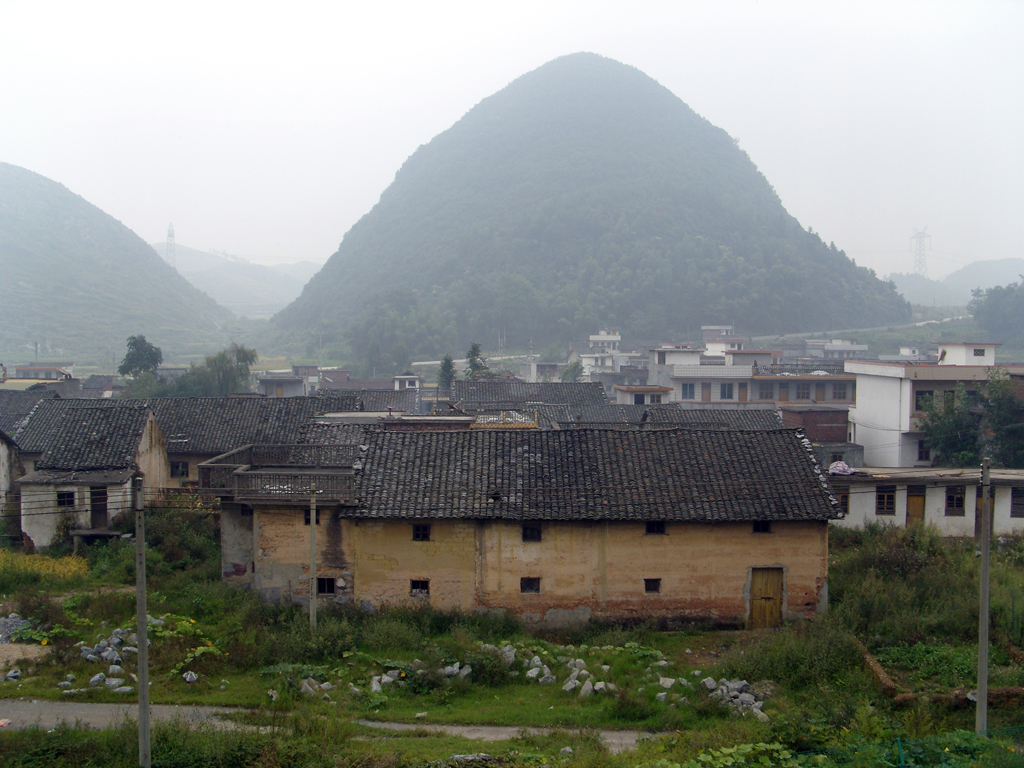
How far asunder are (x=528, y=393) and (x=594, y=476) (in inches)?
1013

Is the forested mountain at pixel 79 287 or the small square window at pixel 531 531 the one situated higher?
A: the forested mountain at pixel 79 287

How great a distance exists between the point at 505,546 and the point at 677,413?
18.6 m

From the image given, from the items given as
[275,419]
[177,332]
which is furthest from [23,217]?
[275,419]

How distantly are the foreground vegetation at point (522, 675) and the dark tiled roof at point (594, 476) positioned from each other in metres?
2.31

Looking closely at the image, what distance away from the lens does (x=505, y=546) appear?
1720 centimetres

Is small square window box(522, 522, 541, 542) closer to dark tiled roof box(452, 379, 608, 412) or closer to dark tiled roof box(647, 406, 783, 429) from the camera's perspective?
dark tiled roof box(647, 406, 783, 429)

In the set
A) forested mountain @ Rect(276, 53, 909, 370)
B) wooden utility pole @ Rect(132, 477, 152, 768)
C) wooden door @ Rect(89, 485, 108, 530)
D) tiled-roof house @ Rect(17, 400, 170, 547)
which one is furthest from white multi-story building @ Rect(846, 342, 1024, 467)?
forested mountain @ Rect(276, 53, 909, 370)

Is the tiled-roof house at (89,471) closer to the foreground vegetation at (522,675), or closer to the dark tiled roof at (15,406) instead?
the foreground vegetation at (522,675)

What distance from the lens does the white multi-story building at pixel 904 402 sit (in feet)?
105

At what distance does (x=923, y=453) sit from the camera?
32.0 metres

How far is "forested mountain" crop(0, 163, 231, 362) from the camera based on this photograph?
120 meters

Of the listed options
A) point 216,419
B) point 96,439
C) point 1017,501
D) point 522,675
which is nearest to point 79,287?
point 216,419

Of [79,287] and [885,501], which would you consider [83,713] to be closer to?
[885,501]

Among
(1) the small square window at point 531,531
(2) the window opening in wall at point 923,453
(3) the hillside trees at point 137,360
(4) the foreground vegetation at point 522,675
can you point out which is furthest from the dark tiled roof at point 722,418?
(3) the hillside trees at point 137,360
